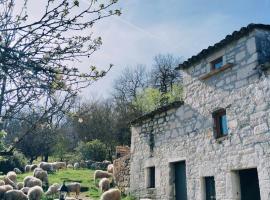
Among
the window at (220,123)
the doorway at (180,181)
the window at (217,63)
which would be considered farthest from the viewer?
the doorway at (180,181)

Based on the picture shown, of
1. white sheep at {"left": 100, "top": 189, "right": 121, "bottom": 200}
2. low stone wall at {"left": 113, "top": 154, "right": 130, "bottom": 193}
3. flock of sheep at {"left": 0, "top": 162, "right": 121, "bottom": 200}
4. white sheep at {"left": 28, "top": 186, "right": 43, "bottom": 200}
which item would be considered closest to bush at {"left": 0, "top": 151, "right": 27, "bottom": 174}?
flock of sheep at {"left": 0, "top": 162, "right": 121, "bottom": 200}

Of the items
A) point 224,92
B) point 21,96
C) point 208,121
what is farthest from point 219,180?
point 21,96

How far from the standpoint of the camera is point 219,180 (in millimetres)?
10531

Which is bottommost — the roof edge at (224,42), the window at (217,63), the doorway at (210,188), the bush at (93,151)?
the doorway at (210,188)

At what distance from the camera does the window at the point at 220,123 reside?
35.9 feet

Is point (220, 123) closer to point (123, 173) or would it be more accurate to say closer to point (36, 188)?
point (123, 173)

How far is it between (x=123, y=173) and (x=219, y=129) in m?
7.15

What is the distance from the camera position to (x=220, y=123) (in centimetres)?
1115

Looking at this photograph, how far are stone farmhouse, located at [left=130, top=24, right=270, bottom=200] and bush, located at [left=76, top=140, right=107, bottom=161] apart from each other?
53.9 feet

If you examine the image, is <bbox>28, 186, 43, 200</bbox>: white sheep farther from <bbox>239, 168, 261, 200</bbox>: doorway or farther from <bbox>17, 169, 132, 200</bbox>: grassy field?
<bbox>239, 168, 261, 200</bbox>: doorway

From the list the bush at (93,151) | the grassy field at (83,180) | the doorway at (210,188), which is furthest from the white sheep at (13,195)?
the bush at (93,151)

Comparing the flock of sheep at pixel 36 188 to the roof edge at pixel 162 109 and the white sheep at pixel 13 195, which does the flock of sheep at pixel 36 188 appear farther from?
the roof edge at pixel 162 109

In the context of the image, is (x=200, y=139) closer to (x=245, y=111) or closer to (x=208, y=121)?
(x=208, y=121)

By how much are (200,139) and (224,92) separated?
1870 millimetres
